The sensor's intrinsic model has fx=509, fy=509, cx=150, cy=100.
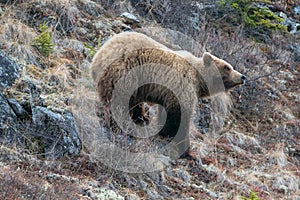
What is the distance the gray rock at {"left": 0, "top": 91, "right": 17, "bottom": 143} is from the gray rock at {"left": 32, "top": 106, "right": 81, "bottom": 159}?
0.27 meters

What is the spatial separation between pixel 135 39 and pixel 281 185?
378cm

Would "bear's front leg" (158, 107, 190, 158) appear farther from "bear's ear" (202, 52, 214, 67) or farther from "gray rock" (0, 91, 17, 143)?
"gray rock" (0, 91, 17, 143)

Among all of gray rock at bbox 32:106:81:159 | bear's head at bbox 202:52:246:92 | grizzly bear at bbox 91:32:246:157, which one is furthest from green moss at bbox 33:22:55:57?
bear's head at bbox 202:52:246:92

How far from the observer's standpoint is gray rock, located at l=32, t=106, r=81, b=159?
20.2 feet

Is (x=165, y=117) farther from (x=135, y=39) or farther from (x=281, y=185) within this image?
(x=281, y=185)

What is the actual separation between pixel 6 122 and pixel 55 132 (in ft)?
1.95

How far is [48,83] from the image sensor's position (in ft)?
25.8

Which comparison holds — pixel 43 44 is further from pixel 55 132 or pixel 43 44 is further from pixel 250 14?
pixel 250 14

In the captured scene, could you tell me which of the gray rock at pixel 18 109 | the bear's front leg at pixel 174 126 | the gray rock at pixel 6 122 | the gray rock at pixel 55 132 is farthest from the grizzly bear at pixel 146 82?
the gray rock at pixel 6 122

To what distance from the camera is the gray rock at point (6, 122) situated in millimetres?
5938

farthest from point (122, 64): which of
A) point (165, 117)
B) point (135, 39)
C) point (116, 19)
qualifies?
point (116, 19)

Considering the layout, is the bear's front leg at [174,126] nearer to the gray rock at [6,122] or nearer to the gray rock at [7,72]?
the gray rock at [7,72]

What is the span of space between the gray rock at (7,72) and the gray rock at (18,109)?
12.8 inches

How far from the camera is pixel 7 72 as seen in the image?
6.94 meters
